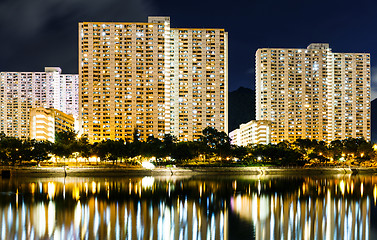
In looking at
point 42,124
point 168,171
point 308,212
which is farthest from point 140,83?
point 308,212

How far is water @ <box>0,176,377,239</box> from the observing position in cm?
3228

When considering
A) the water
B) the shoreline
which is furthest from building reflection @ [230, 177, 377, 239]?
the shoreline

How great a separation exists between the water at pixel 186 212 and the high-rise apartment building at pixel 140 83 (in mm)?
112146

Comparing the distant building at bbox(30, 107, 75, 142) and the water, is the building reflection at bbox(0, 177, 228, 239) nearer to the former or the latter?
the water

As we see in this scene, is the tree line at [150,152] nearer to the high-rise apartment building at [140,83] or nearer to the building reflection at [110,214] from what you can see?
the high-rise apartment building at [140,83]

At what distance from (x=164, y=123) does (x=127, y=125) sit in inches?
657

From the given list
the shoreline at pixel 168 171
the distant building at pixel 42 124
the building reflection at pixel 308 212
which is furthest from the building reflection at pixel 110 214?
the distant building at pixel 42 124

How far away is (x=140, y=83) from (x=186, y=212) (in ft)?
462

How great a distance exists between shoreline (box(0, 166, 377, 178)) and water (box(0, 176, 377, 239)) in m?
24.9

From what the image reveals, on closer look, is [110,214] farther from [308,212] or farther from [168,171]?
[168,171]

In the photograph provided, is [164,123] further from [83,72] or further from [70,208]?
[70,208]

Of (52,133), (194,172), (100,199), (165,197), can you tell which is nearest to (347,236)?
(165,197)

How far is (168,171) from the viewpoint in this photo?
9200 cm

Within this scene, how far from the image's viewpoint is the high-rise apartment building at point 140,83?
175750 millimetres
